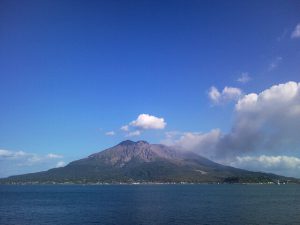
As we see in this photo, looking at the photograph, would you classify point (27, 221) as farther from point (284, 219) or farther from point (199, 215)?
point (284, 219)

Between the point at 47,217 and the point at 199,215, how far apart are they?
32737 millimetres

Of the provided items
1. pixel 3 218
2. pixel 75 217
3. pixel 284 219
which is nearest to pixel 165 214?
pixel 75 217

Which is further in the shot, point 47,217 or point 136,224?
point 47,217

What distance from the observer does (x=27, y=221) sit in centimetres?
7462

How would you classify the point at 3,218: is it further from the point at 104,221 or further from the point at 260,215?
the point at 260,215

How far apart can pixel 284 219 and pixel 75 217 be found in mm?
42562

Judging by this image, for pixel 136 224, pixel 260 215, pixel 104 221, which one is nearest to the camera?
pixel 136 224

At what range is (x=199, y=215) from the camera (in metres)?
79.9

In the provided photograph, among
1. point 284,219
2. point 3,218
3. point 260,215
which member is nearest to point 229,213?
point 260,215

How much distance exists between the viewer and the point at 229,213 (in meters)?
82.9

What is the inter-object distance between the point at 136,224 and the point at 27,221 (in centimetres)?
2299

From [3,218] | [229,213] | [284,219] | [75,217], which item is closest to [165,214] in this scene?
[229,213]

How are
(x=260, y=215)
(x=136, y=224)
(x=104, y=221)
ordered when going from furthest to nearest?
1. (x=260, y=215)
2. (x=104, y=221)
3. (x=136, y=224)

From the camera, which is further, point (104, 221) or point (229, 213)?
point (229, 213)
